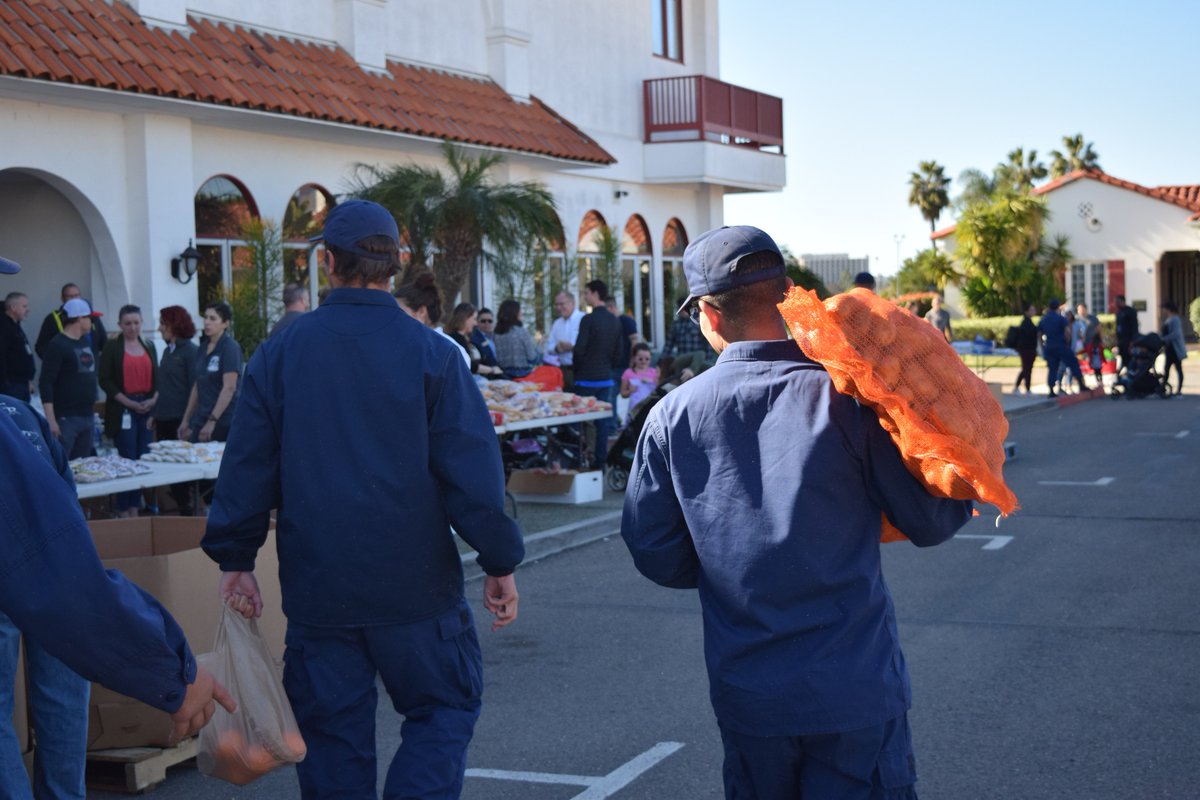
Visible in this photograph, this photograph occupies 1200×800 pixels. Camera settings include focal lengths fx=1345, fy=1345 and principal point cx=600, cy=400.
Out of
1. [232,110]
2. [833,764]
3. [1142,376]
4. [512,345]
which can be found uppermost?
[232,110]

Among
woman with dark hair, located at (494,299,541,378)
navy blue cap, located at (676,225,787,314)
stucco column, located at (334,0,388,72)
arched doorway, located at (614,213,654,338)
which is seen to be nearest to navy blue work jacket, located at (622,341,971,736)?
navy blue cap, located at (676,225,787,314)

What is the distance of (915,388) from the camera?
279 centimetres

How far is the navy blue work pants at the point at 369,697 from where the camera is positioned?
3742mm

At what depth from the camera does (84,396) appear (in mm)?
11469

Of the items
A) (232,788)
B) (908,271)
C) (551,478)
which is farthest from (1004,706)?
(908,271)

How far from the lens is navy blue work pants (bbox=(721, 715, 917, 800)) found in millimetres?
2834

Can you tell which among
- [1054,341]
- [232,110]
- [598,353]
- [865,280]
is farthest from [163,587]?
[1054,341]

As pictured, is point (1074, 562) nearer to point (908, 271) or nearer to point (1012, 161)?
point (908, 271)

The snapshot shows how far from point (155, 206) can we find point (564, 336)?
17.0ft

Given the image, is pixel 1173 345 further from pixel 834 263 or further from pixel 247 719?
pixel 834 263

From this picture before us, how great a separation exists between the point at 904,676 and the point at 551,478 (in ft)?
32.2

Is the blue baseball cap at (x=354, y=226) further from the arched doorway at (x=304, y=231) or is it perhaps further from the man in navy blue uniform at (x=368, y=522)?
the arched doorway at (x=304, y=231)

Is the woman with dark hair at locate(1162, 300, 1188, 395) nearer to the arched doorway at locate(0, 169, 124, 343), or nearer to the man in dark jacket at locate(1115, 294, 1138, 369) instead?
the man in dark jacket at locate(1115, 294, 1138, 369)

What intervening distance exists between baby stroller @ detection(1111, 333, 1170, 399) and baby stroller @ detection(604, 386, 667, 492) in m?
14.9
